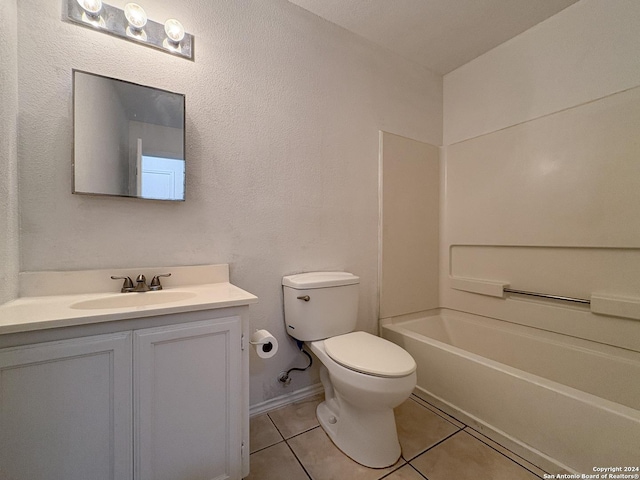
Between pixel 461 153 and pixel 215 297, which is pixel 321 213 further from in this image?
pixel 461 153

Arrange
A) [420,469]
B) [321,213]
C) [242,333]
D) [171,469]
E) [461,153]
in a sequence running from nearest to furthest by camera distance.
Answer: [171,469] → [242,333] → [420,469] → [321,213] → [461,153]

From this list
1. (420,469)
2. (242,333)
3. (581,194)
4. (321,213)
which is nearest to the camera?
(242,333)

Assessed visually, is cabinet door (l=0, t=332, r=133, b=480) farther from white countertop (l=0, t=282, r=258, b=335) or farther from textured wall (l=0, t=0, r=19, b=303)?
textured wall (l=0, t=0, r=19, b=303)

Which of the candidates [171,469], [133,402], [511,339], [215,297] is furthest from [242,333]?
[511,339]

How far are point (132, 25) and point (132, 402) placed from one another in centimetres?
148

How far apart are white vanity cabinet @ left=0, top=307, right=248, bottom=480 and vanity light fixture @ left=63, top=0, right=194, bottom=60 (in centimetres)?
120

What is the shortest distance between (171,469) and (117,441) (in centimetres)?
21

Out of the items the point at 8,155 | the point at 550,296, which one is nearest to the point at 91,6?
the point at 8,155

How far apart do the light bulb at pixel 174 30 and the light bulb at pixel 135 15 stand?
0.08 meters

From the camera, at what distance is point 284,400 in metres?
1.50

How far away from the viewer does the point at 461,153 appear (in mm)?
2045

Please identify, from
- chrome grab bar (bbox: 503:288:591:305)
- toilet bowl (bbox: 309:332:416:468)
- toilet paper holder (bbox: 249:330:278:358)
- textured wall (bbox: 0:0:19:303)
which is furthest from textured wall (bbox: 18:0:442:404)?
chrome grab bar (bbox: 503:288:591:305)

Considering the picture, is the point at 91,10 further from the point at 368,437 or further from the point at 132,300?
the point at 368,437

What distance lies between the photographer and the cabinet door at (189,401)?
2.64 feet
